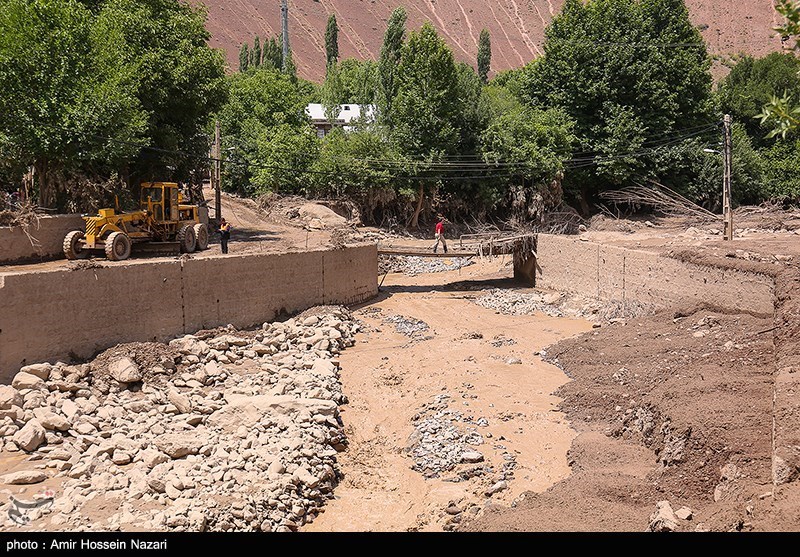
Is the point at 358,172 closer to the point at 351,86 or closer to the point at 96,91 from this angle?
the point at 96,91

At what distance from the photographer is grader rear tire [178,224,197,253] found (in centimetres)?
2195

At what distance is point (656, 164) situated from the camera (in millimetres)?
40219

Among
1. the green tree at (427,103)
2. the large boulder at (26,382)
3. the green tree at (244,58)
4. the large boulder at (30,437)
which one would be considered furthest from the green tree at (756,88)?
the green tree at (244,58)

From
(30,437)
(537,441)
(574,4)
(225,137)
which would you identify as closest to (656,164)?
(574,4)

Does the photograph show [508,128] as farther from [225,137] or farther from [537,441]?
[537,441]

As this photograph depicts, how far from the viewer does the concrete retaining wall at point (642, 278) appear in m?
18.2

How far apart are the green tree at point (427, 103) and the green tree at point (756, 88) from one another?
18017 millimetres

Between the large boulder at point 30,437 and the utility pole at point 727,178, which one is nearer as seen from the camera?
the large boulder at point 30,437

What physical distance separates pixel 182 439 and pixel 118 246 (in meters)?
8.16

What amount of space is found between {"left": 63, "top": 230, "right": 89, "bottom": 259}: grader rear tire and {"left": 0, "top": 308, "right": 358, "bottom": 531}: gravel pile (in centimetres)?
381

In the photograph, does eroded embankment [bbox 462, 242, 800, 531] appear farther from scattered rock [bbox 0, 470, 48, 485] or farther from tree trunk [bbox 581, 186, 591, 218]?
tree trunk [bbox 581, 186, 591, 218]

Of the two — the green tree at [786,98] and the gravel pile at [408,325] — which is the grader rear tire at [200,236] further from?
the green tree at [786,98]

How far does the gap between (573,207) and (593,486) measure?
117 ft

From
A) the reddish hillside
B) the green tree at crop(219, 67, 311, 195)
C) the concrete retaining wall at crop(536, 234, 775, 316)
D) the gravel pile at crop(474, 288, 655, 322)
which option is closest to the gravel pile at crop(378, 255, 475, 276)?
the gravel pile at crop(474, 288, 655, 322)
